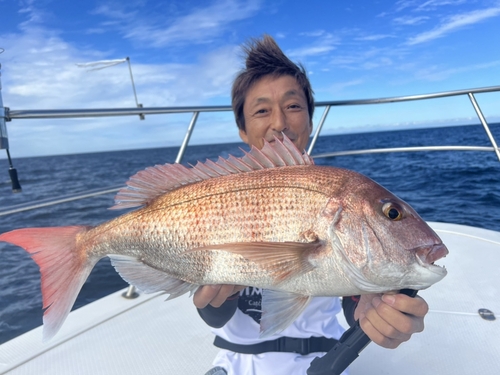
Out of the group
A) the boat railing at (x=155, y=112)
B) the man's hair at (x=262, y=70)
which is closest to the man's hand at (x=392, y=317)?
the man's hair at (x=262, y=70)

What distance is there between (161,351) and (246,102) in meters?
1.50

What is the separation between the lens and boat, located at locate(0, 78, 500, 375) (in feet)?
6.06

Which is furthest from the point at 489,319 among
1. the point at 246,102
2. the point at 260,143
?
the point at 246,102

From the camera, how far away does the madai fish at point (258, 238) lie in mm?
1044

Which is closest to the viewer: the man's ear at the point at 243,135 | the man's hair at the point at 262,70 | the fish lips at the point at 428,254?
Answer: the fish lips at the point at 428,254

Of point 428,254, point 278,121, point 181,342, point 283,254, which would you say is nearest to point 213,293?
point 283,254

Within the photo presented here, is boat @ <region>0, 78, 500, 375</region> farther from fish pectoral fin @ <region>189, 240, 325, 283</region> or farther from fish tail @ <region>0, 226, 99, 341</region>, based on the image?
fish pectoral fin @ <region>189, 240, 325, 283</region>

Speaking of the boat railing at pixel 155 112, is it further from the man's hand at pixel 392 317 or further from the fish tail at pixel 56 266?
the man's hand at pixel 392 317

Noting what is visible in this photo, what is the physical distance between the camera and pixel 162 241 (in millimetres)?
1221

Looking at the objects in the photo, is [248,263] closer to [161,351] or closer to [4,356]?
[161,351]

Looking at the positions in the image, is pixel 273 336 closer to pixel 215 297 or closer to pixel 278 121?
pixel 215 297

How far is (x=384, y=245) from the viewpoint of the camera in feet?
3.43

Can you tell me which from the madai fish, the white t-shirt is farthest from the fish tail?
the white t-shirt

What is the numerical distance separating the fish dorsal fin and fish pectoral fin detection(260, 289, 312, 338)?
0.45m
